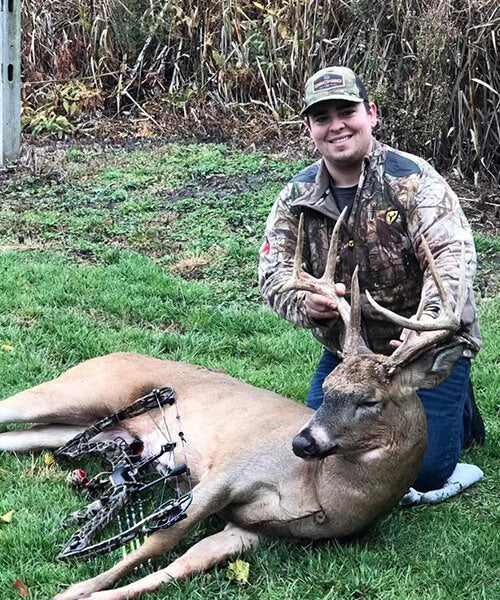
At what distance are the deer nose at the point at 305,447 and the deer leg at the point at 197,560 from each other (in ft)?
1.63

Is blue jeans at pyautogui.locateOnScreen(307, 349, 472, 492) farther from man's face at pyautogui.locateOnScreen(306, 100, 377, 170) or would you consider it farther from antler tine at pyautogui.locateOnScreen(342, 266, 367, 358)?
man's face at pyautogui.locateOnScreen(306, 100, 377, 170)

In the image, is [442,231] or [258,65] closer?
[442,231]

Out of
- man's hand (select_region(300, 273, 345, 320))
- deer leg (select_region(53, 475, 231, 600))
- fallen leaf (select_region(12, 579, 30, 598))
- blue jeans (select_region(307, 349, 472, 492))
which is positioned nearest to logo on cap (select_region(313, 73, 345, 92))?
man's hand (select_region(300, 273, 345, 320))

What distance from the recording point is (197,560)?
3.40m

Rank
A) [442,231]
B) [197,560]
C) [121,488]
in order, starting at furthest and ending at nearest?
1. [442,231]
2. [121,488]
3. [197,560]

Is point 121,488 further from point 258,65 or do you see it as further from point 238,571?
point 258,65

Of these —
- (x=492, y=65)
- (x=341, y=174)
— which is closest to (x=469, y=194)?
(x=492, y=65)

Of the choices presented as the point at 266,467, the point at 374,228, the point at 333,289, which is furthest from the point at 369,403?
the point at 374,228

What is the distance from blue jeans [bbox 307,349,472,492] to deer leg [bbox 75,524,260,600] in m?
0.98

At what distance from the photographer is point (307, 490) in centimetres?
352

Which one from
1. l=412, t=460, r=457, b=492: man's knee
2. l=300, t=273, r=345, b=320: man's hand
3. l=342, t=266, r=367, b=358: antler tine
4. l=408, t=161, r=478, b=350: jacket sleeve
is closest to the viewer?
l=342, t=266, r=367, b=358: antler tine

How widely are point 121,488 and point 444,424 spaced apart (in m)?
1.52

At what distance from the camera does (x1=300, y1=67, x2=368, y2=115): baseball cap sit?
425cm

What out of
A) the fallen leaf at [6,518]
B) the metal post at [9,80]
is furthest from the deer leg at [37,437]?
the metal post at [9,80]
